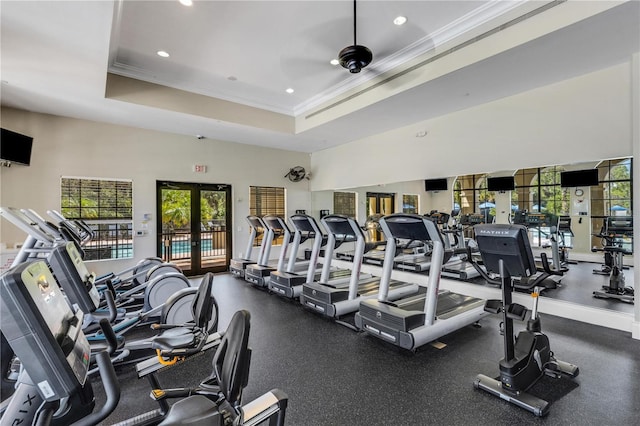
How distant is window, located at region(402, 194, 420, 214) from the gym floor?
3035 millimetres

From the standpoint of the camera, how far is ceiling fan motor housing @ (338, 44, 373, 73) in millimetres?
3645

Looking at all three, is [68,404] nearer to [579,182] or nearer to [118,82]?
[118,82]

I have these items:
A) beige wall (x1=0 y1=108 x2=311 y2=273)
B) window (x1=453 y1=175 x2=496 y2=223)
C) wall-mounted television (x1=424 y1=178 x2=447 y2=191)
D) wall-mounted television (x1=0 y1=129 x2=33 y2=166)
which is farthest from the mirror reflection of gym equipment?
wall-mounted television (x1=0 y1=129 x2=33 y2=166)

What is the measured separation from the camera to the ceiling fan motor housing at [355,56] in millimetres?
3645

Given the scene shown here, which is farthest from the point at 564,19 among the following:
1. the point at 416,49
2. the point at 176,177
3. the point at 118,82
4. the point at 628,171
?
the point at 176,177

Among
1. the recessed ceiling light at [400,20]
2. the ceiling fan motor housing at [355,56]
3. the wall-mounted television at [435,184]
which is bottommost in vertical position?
the wall-mounted television at [435,184]

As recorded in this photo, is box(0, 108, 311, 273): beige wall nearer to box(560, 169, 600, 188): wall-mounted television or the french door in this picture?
the french door

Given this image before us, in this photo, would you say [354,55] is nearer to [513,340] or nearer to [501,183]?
[513,340]

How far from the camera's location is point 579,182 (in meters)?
4.55

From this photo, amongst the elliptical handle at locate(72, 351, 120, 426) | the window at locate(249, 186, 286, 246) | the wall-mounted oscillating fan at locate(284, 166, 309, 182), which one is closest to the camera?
the elliptical handle at locate(72, 351, 120, 426)

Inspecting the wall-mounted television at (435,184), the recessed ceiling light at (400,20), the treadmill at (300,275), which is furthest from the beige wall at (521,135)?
the treadmill at (300,275)

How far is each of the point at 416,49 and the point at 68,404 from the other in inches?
203

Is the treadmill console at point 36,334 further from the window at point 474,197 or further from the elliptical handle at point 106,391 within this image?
the window at point 474,197

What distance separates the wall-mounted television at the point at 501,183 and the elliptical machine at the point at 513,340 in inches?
124
